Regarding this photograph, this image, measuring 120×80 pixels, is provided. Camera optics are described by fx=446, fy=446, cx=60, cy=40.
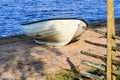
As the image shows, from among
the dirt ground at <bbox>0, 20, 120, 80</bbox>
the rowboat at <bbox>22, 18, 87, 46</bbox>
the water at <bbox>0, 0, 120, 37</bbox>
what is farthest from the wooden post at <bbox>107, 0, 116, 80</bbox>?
the water at <bbox>0, 0, 120, 37</bbox>

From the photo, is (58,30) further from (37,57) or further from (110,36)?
(110,36)

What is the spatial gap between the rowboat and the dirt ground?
244 mm

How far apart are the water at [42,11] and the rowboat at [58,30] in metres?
6.08

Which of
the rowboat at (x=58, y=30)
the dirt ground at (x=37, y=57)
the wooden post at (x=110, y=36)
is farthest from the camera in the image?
the rowboat at (x=58, y=30)

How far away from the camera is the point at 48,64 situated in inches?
410

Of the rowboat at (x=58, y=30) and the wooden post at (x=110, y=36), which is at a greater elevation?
the wooden post at (x=110, y=36)

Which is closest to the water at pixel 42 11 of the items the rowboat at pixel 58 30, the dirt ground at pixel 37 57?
the rowboat at pixel 58 30

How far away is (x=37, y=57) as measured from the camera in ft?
36.3

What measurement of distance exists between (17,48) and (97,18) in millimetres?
11069

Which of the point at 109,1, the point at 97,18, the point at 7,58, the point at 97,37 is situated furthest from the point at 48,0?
the point at 109,1

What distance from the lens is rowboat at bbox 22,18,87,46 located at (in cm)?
1268

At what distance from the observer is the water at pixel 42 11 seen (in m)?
22.2

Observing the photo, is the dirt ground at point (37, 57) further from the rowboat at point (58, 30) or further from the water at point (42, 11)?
the water at point (42, 11)

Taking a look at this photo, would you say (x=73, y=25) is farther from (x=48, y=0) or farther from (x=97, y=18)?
(x=48, y=0)
